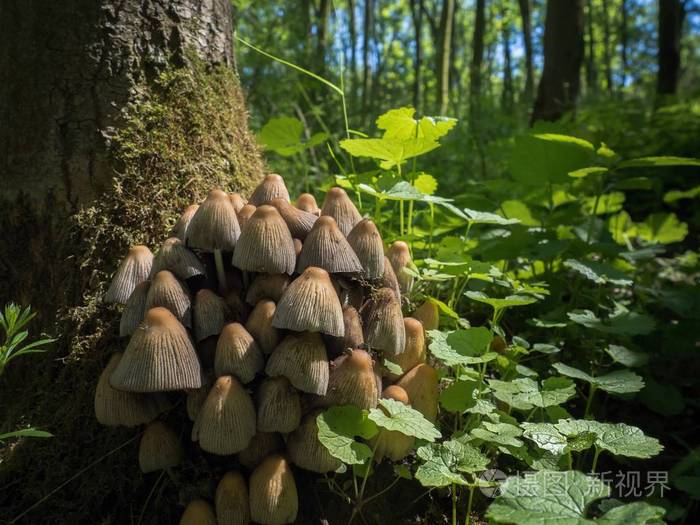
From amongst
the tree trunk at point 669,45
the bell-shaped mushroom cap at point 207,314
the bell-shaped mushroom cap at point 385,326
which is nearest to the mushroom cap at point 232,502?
the bell-shaped mushroom cap at point 207,314

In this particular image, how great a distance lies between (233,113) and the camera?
2092 mm

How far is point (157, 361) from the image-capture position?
1.26 metres

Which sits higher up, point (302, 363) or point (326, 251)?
point (326, 251)

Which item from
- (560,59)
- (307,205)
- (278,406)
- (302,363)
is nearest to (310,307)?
(302,363)

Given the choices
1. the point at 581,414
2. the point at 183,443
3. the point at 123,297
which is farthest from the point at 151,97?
the point at 581,414

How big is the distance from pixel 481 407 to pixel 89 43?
1.60 meters

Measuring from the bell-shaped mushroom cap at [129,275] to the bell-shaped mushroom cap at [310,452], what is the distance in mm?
587

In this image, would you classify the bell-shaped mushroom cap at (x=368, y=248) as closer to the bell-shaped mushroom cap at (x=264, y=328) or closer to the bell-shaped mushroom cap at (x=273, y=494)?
the bell-shaped mushroom cap at (x=264, y=328)

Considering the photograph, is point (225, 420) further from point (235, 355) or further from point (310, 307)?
point (310, 307)

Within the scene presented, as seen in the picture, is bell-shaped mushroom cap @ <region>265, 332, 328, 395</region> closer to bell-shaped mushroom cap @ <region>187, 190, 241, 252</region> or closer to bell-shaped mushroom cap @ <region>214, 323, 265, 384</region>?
bell-shaped mushroom cap @ <region>214, 323, 265, 384</region>

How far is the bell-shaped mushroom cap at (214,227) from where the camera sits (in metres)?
1.44

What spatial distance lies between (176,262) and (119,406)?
379 mm

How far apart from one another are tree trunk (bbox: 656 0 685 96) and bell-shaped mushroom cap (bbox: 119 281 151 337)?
25.7ft

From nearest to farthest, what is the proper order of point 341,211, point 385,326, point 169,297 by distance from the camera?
point 169,297 → point 385,326 → point 341,211
